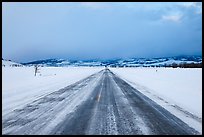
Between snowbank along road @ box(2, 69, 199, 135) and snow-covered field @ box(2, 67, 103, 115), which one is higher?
snowbank along road @ box(2, 69, 199, 135)

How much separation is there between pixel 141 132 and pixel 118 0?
4693 mm

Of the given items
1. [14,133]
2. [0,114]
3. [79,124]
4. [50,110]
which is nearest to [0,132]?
[14,133]

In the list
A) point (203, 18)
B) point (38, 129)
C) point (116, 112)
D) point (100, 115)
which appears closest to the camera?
point (38, 129)

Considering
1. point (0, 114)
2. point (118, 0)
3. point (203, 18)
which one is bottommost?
point (0, 114)

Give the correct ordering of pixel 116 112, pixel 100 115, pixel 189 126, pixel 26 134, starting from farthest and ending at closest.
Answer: pixel 116 112, pixel 100 115, pixel 189 126, pixel 26 134

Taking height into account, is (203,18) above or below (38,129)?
above

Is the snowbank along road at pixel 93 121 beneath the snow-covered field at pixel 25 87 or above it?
above

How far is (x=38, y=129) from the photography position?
732 cm

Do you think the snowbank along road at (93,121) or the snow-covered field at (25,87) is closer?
the snowbank along road at (93,121)

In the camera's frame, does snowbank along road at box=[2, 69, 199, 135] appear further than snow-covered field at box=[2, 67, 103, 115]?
Result: No

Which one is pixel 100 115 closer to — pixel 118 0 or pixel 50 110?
pixel 50 110

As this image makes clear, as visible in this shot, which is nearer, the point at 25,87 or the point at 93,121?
the point at 93,121

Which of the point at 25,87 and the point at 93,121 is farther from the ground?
the point at 93,121

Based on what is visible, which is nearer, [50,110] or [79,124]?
[79,124]
